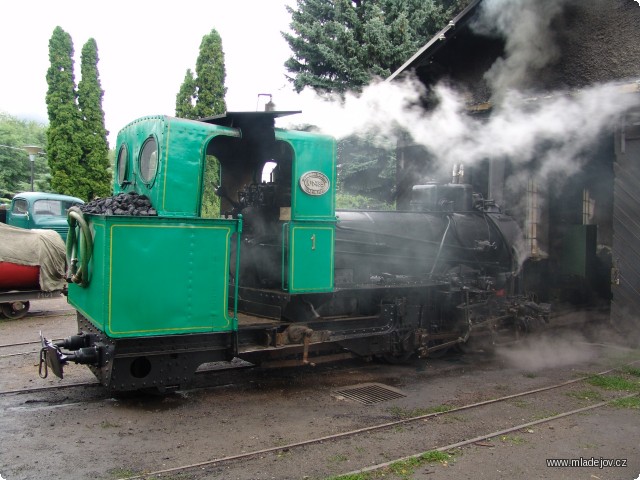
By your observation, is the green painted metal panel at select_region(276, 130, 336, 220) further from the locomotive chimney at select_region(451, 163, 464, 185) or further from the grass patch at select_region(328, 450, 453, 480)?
the locomotive chimney at select_region(451, 163, 464, 185)

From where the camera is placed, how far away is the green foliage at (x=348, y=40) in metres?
12.4

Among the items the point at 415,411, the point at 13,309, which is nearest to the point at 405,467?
the point at 415,411

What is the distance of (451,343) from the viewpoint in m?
7.12

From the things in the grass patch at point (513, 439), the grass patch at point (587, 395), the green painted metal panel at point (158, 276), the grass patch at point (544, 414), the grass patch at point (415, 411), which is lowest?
the grass patch at point (587, 395)

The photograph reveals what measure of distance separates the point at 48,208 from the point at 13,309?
15.9 feet

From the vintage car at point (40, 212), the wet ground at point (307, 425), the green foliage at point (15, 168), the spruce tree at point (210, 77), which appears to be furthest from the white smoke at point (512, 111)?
the green foliage at point (15, 168)

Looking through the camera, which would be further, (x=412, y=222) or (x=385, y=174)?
(x=385, y=174)

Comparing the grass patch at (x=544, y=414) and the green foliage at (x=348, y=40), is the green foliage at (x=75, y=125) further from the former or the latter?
the grass patch at (x=544, y=414)

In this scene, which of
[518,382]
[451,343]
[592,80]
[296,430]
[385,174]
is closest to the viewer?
[296,430]

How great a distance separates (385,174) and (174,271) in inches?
426

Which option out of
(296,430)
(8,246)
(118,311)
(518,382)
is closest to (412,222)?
(518,382)

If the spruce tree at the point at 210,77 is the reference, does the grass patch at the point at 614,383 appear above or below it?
below

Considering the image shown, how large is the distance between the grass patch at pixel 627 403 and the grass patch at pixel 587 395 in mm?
196

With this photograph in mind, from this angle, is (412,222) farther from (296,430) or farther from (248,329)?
(296,430)
